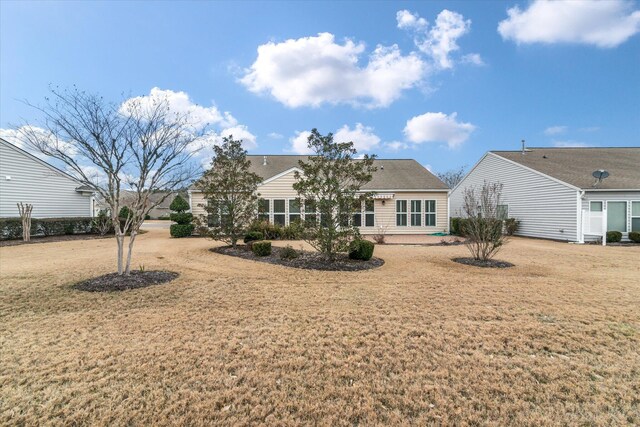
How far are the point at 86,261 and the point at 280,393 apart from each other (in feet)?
30.4

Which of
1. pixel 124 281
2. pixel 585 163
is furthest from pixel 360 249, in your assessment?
pixel 585 163

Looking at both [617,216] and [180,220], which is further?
[180,220]

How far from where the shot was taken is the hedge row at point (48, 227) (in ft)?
46.8

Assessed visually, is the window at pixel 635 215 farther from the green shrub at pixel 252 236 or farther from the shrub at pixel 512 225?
the green shrub at pixel 252 236

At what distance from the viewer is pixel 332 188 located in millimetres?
8516

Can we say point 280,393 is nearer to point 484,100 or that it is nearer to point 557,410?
point 557,410

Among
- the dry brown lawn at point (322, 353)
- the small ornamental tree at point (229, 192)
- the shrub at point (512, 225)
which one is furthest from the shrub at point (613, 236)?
the small ornamental tree at point (229, 192)

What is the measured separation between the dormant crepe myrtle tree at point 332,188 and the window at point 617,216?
14171 mm

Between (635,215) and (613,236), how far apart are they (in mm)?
2004

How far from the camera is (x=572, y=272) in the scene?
7.44 m

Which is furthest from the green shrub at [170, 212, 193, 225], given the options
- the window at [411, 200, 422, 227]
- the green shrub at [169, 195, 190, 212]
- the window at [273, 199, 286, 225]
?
the window at [411, 200, 422, 227]

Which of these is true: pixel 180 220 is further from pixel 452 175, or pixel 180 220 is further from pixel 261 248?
pixel 452 175

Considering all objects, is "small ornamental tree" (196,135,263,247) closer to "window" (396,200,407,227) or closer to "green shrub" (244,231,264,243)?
"green shrub" (244,231,264,243)

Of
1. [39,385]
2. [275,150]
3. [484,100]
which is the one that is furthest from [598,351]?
[275,150]
